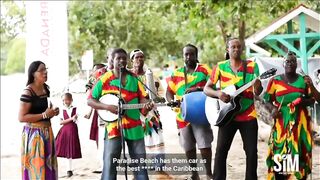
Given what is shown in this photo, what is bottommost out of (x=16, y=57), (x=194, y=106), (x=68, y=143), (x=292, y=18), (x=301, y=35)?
(x=68, y=143)

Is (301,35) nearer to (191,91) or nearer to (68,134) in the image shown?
(191,91)

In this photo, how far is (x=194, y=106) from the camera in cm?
529

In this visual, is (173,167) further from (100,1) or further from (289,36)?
(100,1)

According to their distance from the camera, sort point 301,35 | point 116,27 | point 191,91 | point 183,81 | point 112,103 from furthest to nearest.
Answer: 1. point 116,27
2. point 301,35
3. point 183,81
4. point 191,91
5. point 112,103

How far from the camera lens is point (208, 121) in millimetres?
5316

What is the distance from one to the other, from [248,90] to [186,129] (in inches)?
45.3

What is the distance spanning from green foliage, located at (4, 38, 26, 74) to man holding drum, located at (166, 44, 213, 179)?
45055 mm

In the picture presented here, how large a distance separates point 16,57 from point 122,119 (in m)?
46.2

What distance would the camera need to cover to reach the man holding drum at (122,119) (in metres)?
4.58

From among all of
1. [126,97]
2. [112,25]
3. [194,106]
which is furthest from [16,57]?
[126,97]

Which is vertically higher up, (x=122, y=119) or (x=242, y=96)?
(x=242, y=96)

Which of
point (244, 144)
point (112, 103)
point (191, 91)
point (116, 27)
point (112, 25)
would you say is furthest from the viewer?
point (112, 25)

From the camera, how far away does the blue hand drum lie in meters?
5.30

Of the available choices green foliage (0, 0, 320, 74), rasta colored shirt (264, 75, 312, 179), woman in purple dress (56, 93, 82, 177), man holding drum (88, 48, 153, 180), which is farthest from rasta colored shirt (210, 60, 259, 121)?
green foliage (0, 0, 320, 74)
